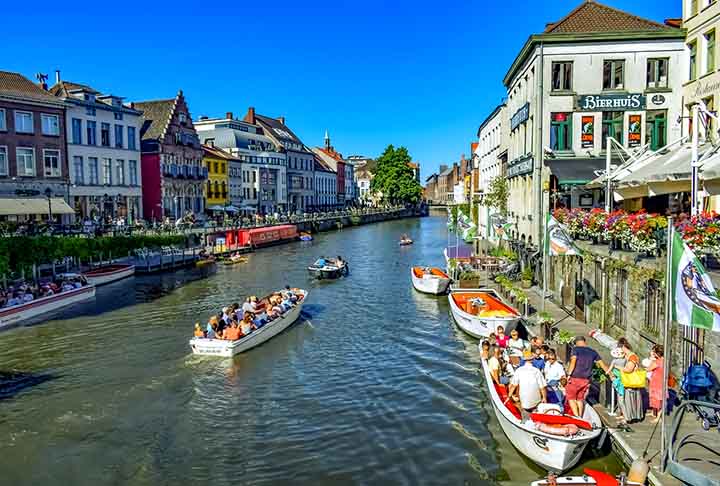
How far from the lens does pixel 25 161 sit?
158 ft

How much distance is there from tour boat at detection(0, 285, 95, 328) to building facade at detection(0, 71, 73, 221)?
14060 millimetres

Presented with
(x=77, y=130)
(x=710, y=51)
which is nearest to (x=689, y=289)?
Answer: (x=710, y=51)

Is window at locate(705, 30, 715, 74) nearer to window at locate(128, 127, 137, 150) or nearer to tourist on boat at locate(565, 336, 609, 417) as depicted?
tourist on boat at locate(565, 336, 609, 417)

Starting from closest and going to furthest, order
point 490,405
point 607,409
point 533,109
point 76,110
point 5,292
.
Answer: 1. point 607,409
2. point 490,405
3. point 5,292
4. point 533,109
5. point 76,110

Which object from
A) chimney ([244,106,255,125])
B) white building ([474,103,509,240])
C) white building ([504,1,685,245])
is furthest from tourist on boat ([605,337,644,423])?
chimney ([244,106,255,125])

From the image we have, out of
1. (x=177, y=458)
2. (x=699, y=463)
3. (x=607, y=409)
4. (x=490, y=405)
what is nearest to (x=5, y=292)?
(x=177, y=458)

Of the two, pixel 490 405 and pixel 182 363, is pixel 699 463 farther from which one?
pixel 182 363

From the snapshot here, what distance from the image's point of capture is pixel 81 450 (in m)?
14.0

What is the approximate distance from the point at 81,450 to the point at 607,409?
38.5 ft

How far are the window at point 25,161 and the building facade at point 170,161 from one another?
16.5 m

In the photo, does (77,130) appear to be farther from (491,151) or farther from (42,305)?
(491,151)

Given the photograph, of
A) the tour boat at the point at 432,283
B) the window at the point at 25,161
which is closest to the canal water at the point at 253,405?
the tour boat at the point at 432,283

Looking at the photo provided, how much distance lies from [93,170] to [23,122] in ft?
28.2

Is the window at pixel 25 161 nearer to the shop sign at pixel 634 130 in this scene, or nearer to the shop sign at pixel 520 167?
the shop sign at pixel 520 167
